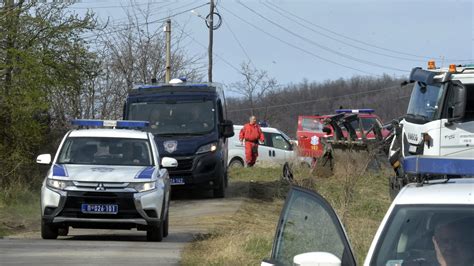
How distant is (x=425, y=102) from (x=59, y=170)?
5995mm

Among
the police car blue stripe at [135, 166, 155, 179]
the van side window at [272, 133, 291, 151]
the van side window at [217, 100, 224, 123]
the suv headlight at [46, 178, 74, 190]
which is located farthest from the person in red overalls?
the suv headlight at [46, 178, 74, 190]

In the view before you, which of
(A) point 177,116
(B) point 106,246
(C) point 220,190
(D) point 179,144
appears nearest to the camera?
(B) point 106,246

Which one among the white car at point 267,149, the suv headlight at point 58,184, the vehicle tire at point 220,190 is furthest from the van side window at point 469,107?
the white car at point 267,149

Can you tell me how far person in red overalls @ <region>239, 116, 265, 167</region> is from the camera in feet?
95.5

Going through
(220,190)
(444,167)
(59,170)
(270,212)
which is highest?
(444,167)

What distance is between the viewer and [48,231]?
43.2 ft

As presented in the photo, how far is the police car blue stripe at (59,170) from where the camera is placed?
13.0m

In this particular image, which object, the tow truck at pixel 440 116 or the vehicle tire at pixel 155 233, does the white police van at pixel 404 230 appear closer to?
the tow truck at pixel 440 116

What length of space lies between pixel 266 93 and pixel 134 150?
1869 inches

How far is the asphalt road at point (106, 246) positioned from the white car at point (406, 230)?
516 centimetres

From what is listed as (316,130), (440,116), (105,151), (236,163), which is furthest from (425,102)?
(236,163)

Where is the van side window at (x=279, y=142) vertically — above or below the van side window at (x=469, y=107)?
below

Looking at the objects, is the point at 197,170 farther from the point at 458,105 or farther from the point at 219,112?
the point at 458,105

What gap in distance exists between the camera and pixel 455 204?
17.9ft
